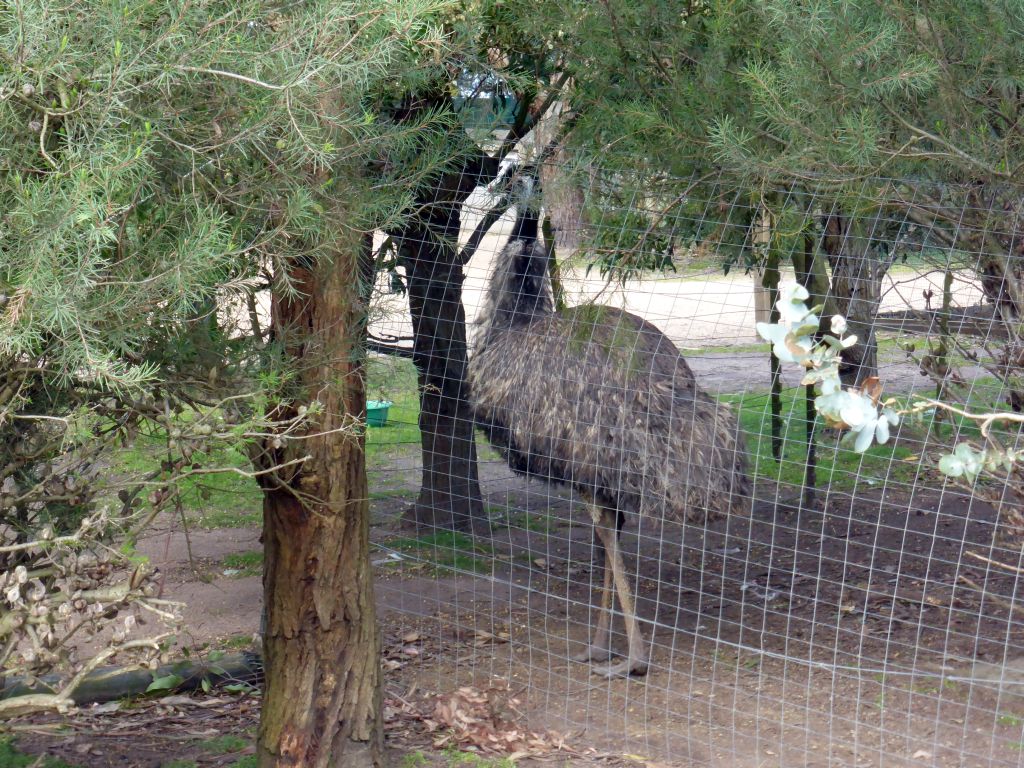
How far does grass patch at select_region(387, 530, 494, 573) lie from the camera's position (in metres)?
5.88

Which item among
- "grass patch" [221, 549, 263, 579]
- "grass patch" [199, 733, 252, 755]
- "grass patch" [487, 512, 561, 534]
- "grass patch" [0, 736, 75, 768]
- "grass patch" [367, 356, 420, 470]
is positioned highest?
"grass patch" [367, 356, 420, 470]

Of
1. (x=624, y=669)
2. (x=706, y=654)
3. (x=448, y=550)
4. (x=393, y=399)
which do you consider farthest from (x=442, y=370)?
(x=706, y=654)

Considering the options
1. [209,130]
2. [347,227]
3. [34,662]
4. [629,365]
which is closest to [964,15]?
[629,365]

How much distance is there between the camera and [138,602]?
232 centimetres

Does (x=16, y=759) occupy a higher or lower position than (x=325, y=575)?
lower

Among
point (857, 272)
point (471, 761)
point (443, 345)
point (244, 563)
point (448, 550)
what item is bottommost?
point (471, 761)

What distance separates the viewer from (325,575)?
11.7 feet

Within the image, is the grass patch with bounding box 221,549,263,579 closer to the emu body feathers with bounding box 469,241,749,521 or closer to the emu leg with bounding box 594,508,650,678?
the emu body feathers with bounding box 469,241,749,521

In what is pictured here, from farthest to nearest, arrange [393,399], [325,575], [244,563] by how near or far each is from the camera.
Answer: [244,563] → [393,399] → [325,575]

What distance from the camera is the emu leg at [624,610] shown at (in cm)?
461

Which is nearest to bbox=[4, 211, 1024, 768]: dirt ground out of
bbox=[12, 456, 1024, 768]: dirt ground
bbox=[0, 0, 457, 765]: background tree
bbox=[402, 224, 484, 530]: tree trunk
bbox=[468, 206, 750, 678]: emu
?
bbox=[12, 456, 1024, 768]: dirt ground

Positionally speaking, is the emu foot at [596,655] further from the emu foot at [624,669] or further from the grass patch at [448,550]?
the grass patch at [448,550]

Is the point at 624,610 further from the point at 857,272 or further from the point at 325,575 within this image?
the point at 857,272

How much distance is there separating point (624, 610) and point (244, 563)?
2571mm
